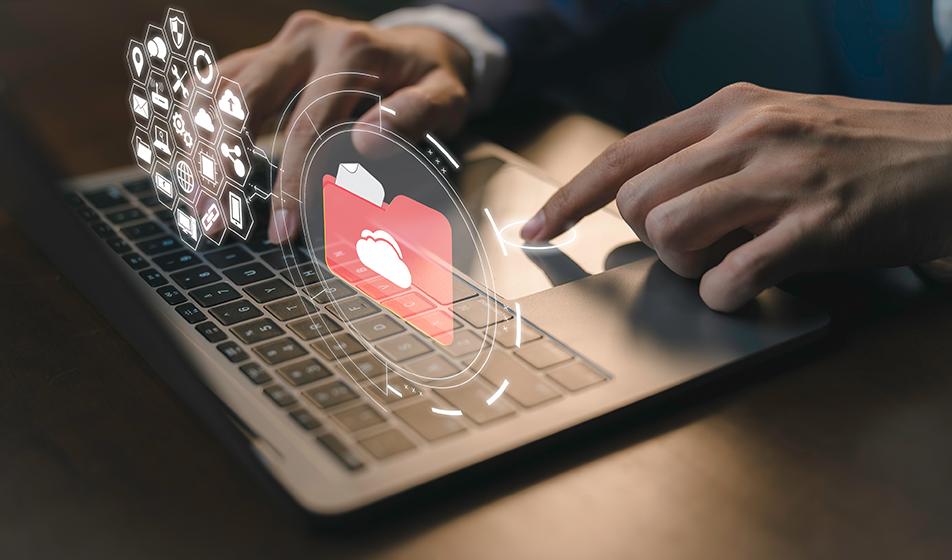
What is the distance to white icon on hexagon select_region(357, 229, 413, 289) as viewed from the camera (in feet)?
1.23

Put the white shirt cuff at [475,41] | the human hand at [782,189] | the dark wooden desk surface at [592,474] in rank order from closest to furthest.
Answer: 1. the dark wooden desk surface at [592,474]
2. the human hand at [782,189]
3. the white shirt cuff at [475,41]

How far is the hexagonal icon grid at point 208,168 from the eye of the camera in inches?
18.1

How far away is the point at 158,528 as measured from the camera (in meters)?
0.30

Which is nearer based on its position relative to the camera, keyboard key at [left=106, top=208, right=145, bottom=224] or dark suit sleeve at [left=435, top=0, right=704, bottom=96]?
keyboard key at [left=106, top=208, right=145, bottom=224]

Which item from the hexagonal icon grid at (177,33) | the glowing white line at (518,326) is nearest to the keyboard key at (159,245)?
the hexagonal icon grid at (177,33)

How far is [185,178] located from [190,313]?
100 millimetres

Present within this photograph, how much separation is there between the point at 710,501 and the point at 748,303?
5.1 inches

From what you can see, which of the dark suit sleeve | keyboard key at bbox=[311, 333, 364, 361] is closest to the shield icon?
keyboard key at bbox=[311, 333, 364, 361]

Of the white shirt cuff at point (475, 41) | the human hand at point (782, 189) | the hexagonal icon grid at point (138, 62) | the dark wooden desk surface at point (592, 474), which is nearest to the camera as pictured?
the dark wooden desk surface at point (592, 474)

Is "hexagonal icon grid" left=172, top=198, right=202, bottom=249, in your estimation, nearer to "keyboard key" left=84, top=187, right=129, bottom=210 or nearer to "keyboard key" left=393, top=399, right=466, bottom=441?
"keyboard key" left=84, top=187, right=129, bottom=210

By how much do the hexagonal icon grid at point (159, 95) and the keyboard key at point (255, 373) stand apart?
0.62 feet

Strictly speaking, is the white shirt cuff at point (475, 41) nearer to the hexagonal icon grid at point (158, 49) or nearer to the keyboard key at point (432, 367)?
the hexagonal icon grid at point (158, 49)

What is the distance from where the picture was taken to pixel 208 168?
0.46 meters

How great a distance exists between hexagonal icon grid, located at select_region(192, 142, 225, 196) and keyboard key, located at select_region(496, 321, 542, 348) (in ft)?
0.61
